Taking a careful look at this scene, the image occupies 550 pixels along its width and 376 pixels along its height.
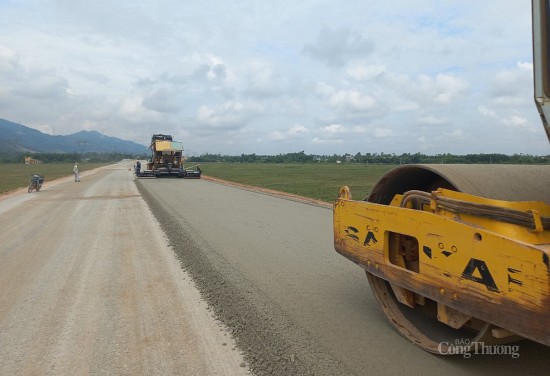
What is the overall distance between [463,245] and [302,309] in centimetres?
229

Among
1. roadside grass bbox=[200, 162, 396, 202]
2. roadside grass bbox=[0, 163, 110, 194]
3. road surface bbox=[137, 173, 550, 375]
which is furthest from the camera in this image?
roadside grass bbox=[0, 163, 110, 194]

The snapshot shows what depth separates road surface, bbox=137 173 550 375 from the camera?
10.9 feet

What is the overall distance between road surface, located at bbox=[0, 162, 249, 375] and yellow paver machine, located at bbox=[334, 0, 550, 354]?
4.65 ft

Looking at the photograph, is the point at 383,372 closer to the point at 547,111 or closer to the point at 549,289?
the point at 549,289

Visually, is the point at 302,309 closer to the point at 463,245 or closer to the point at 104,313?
the point at 104,313

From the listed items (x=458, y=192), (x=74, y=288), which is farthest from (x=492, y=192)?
(x=74, y=288)

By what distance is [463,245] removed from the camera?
2.69 metres

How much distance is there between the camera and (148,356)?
11.9 feet

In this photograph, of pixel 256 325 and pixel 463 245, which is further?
pixel 256 325

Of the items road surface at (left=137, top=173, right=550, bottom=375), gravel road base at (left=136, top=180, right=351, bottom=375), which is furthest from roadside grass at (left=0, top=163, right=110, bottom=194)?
gravel road base at (left=136, top=180, right=351, bottom=375)

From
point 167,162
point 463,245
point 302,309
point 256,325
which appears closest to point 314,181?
point 167,162

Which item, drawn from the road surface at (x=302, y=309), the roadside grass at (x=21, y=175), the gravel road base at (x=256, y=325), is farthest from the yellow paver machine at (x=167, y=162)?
the gravel road base at (x=256, y=325)

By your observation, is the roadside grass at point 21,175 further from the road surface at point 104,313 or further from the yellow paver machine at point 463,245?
the yellow paver machine at point 463,245

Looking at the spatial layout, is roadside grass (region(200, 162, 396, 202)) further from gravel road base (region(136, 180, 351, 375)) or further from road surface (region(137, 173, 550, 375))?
gravel road base (region(136, 180, 351, 375))
